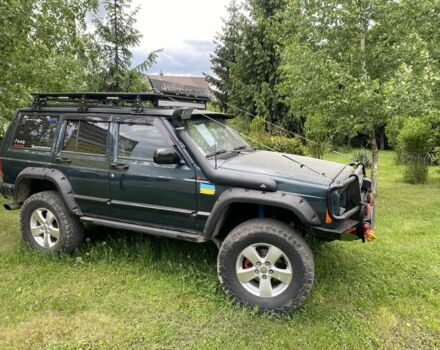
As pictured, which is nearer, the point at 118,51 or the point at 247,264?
the point at 247,264

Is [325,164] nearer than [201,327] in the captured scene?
No

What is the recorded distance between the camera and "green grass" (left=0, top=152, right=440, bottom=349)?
122 inches

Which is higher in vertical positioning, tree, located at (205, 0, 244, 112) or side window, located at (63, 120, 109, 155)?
tree, located at (205, 0, 244, 112)

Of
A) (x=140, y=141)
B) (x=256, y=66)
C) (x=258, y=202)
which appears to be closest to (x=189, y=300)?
(x=258, y=202)

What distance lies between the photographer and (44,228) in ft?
15.4

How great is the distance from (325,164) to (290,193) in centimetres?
119

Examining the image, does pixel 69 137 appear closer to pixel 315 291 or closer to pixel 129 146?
pixel 129 146

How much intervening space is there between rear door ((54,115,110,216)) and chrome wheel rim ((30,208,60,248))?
53 cm

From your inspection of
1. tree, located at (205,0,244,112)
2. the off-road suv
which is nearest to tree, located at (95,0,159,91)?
the off-road suv

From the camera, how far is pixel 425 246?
5.10m

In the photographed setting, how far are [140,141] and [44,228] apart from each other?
72.7 inches

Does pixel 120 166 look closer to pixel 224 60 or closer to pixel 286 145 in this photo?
pixel 286 145

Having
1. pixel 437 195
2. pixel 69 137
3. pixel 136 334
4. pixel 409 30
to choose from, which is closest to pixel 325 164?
pixel 136 334

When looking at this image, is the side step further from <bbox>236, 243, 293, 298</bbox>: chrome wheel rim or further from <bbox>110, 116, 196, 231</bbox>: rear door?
<bbox>236, 243, 293, 298</bbox>: chrome wheel rim
